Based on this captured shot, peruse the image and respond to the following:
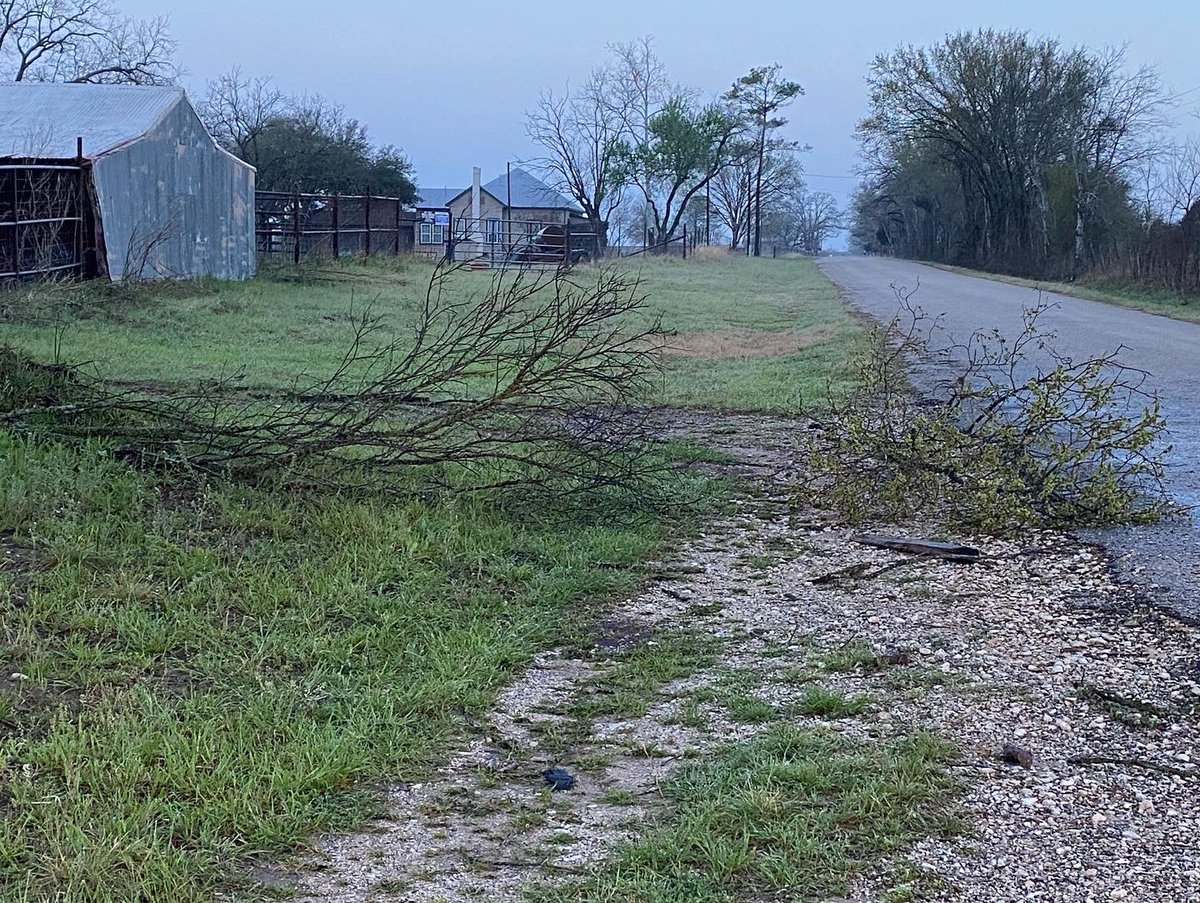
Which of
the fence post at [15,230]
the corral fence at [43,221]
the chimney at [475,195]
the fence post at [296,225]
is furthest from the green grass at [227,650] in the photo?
the chimney at [475,195]

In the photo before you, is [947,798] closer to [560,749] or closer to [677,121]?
[560,749]

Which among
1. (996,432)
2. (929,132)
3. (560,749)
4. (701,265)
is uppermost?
(929,132)

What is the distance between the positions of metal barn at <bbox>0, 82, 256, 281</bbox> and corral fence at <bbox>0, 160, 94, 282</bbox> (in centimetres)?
2

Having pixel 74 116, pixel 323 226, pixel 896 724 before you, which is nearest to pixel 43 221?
pixel 74 116

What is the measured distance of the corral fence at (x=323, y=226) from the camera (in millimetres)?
26875

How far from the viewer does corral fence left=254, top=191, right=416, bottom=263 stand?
26.9 m

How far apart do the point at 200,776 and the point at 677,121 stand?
2540 inches

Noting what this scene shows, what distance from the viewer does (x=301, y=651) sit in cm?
407

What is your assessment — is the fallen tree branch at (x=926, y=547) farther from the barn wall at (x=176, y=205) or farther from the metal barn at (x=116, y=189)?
the barn wall at (x=176, y=205)

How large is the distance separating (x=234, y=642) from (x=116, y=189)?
680 inches

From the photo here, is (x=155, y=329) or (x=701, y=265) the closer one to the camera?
(x=155, y=329)

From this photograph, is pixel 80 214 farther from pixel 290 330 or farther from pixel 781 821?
pixel 781 821

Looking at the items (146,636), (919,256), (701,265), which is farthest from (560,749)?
(919,256)

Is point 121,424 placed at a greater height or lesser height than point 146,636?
greater
